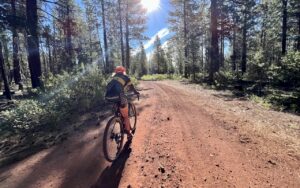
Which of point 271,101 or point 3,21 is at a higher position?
point 3,21

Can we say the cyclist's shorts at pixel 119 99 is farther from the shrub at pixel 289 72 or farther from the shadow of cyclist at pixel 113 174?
the shrub at pixel 289 72

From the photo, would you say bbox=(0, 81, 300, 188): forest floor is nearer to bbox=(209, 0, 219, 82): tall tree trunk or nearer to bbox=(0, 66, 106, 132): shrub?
bbox=(0, 66, 106, 132): shrub

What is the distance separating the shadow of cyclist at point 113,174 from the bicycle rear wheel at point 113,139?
15cm

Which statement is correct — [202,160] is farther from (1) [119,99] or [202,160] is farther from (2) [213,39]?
(2) [213,39]

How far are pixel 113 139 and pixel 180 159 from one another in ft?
5.21

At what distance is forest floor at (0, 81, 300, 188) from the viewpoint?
12.8 feet

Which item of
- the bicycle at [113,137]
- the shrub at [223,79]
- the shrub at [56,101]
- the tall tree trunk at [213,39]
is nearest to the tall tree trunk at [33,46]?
the shrub at [56,101]

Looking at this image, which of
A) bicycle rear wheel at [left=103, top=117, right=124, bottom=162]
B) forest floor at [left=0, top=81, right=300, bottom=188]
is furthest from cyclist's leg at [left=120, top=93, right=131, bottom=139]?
forest floor at [left=0, top=81, right=300, bottom=188]

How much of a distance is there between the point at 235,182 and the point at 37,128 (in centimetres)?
654

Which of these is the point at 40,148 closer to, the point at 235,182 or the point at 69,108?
the point at 69,108

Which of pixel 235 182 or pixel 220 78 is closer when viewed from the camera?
pixel 235 182

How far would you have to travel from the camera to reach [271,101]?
38.3 feet

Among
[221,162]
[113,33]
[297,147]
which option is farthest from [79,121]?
[113,33]

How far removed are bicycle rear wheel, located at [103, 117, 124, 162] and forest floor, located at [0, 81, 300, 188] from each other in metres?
0.19
